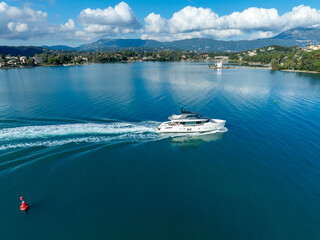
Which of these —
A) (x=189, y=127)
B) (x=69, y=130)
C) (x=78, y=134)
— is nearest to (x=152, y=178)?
(x=189, y=127)

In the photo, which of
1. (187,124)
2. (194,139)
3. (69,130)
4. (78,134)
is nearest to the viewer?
(78,134)

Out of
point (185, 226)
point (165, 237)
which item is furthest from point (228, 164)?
point (165, 237)

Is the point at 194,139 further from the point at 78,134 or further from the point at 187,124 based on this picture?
the point at 78,134

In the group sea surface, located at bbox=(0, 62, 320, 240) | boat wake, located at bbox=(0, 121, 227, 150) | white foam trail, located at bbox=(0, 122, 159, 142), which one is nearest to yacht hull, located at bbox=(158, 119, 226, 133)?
boat wake, located at bbox=(0, 121, 227, 150)

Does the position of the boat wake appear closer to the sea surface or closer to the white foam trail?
the white foam trail

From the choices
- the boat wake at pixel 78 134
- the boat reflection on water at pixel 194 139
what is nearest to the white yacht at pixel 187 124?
the boat wake at pixel 78 134

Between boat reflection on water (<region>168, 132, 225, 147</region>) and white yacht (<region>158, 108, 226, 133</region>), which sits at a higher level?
white yacht (<region>158, 108, 226, 133</region>)
